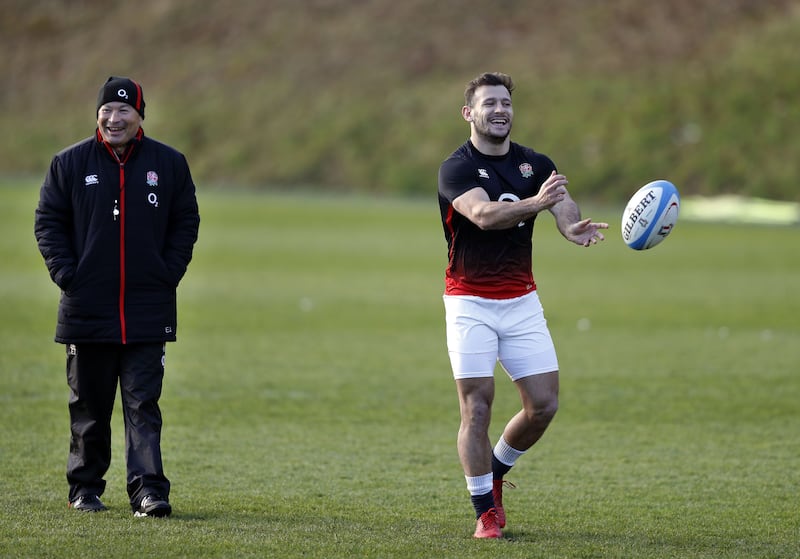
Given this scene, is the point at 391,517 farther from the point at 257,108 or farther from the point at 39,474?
the point at 257,108

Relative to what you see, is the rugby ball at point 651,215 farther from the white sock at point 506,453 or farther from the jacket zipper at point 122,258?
the jacket zipper at point 122,258

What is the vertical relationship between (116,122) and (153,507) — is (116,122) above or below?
above

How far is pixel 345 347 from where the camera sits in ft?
46.9

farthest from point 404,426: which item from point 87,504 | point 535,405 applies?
point 87,504

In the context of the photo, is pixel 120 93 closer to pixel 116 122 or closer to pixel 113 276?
pixel 116 122

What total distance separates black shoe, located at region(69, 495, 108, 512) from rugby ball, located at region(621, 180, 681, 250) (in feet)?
10.7

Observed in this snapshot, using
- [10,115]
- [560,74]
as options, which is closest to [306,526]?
[560,74]

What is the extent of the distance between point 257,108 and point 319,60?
4752 mm

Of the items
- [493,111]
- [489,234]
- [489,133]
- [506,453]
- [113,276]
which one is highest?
[493,111]

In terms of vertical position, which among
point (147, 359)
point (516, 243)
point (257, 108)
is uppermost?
point (257, 108)

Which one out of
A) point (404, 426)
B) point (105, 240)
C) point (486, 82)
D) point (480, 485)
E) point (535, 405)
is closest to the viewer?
point (480, 485)

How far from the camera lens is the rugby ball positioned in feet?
23.2

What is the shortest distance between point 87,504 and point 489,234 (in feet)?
8.68

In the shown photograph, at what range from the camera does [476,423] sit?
660cm
